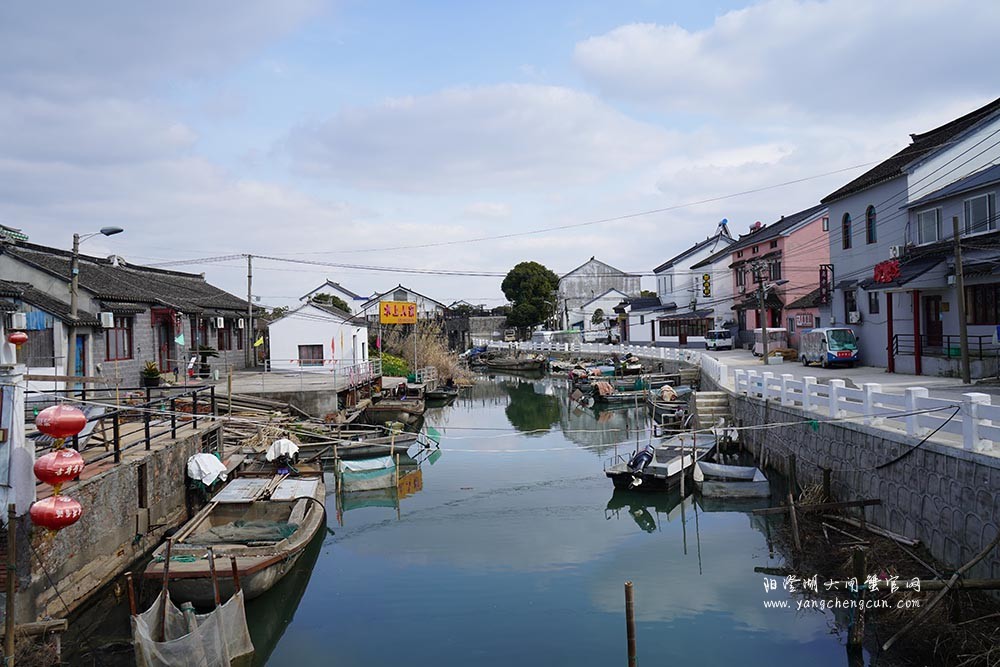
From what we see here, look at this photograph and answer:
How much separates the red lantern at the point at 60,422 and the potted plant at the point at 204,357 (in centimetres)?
2391

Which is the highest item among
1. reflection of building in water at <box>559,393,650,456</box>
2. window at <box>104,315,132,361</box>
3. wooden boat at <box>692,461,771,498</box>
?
window at <box>104,315,132,361</box>

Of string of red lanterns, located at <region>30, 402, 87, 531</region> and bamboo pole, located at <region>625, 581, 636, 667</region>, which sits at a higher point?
string of red lanterns, located at <region>30, 402, 87, 531</region>

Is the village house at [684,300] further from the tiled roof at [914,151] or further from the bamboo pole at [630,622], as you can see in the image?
the bamboo pole at [630,622]

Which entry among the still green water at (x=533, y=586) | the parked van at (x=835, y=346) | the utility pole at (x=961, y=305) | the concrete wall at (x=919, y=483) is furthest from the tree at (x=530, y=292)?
the concrete wall at (x=919, y=483)

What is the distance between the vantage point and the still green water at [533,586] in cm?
1068

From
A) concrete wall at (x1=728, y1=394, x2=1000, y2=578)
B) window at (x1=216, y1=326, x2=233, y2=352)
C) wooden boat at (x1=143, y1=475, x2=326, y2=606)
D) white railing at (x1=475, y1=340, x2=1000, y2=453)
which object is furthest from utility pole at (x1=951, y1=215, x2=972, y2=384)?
window at (x1=216, y1=326, x2=233, y2=352)

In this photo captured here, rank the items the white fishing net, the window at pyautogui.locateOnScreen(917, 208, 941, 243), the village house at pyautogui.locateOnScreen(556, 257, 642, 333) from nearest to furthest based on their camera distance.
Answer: the white fishing net
the window at pyautogui.locateOnScreen(917, 208, 941, 243)
the village house at pyautogui.locateOnScreen(556, 257, 642, 333)

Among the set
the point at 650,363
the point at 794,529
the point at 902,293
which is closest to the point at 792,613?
the point at 794,529

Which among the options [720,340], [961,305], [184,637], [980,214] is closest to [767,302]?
[720,340]

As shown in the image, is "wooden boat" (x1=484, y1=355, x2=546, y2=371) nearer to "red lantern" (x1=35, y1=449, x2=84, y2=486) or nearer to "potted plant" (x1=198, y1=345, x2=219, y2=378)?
"potted plant" (x1=198, y1=345, x2=219, y2=378)

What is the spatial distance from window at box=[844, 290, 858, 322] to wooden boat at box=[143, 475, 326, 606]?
23.9 metres

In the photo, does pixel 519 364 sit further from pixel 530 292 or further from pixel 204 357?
pixel 204 357

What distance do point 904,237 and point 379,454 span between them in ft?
66.6

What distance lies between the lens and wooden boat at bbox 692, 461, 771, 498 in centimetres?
1803
